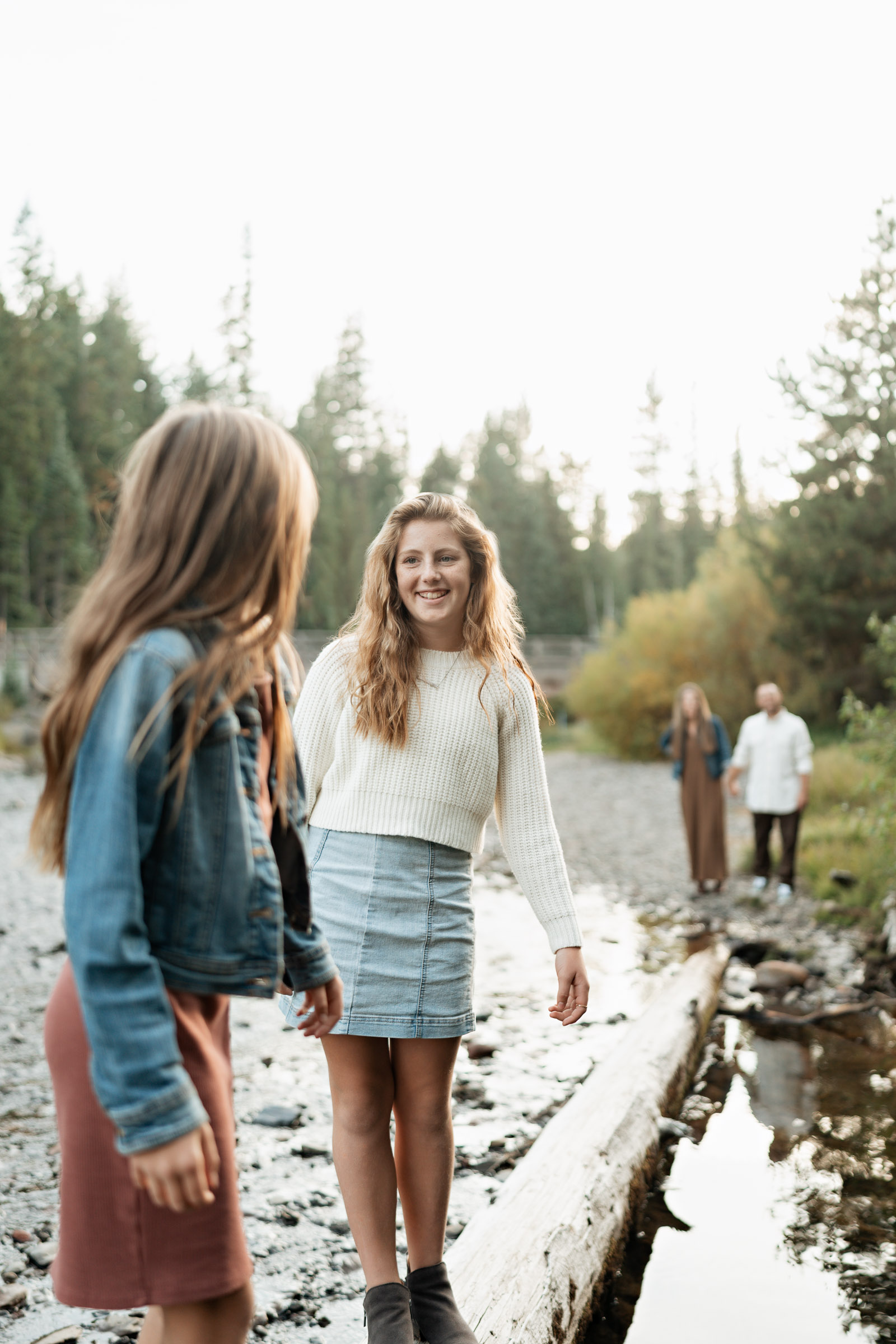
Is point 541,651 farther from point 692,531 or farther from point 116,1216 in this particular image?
point 116,1216

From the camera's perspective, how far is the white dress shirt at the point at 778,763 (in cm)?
1023

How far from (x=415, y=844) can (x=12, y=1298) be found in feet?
6.29

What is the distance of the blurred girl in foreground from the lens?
1.50 meters

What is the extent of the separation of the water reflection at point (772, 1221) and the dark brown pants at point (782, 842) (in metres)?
4.83

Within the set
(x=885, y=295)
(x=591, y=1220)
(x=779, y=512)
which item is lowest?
(x=591, y=1220)

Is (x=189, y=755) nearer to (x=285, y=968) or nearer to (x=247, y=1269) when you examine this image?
(x=285, y=968)

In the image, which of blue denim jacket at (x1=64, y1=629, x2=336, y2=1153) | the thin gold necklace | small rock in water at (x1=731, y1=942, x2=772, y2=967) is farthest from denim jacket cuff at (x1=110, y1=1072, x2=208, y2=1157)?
small rock in water at (x1=731, y1=942, x2=772, y2=967)

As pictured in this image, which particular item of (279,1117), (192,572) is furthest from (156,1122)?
(279,1117)

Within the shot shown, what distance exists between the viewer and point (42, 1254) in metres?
3.44

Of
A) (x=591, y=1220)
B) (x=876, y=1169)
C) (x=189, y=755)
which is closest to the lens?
(x=189, y=755)

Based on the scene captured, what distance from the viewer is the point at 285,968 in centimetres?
204

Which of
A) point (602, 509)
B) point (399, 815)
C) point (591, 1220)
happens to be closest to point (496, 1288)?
point (591, 1220)

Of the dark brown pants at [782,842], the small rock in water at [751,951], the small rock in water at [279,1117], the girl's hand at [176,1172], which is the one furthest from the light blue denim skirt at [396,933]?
the dark brown pants at [782,842]

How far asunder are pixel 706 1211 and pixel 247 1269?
2.95m
